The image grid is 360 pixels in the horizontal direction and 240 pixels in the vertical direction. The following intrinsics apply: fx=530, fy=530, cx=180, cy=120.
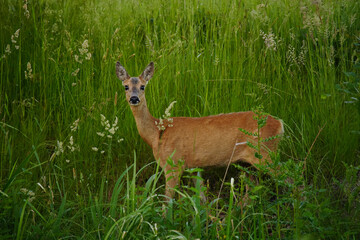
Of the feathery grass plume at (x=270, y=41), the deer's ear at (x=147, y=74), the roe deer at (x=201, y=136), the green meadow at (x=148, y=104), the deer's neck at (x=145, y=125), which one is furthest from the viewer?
the feathery grass plume at (x=270, y=41)

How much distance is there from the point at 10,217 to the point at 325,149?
2455mm

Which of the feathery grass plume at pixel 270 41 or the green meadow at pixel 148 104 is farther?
the feathery grass plume at pixel 270 41

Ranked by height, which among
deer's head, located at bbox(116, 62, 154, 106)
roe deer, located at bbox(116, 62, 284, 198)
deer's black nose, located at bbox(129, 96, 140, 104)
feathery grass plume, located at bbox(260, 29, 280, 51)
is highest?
feathery grass plume, located at bbox(260, 29, 280, 51)

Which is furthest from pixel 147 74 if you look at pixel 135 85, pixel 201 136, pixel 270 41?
pixel 270 41

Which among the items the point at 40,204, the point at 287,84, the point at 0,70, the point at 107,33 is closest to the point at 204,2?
the point at 107,33

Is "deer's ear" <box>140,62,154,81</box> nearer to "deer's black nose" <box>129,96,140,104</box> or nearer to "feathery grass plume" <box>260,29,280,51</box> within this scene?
"deer's black nose" <box>129,96,140,104</box>

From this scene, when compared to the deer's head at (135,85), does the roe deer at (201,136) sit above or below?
Answer: below

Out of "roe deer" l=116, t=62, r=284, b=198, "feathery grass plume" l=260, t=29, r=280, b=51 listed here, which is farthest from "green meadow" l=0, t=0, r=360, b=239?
"roe deer" l=116, t=62, r=284, b=198

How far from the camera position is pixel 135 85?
4328mm

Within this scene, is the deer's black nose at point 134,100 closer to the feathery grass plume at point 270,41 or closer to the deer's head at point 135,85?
the deer's head at point 135,85

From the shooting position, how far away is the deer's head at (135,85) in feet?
13.9

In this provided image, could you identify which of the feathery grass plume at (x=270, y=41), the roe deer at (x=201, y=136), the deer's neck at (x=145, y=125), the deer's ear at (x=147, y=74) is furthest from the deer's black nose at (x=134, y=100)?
the feathery grass plume at (x=270, y=41)

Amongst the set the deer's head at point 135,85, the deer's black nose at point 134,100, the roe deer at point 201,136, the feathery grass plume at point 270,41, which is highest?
the feathery grass plume at point 270,41

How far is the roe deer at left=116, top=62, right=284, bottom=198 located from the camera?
4.18 meters
